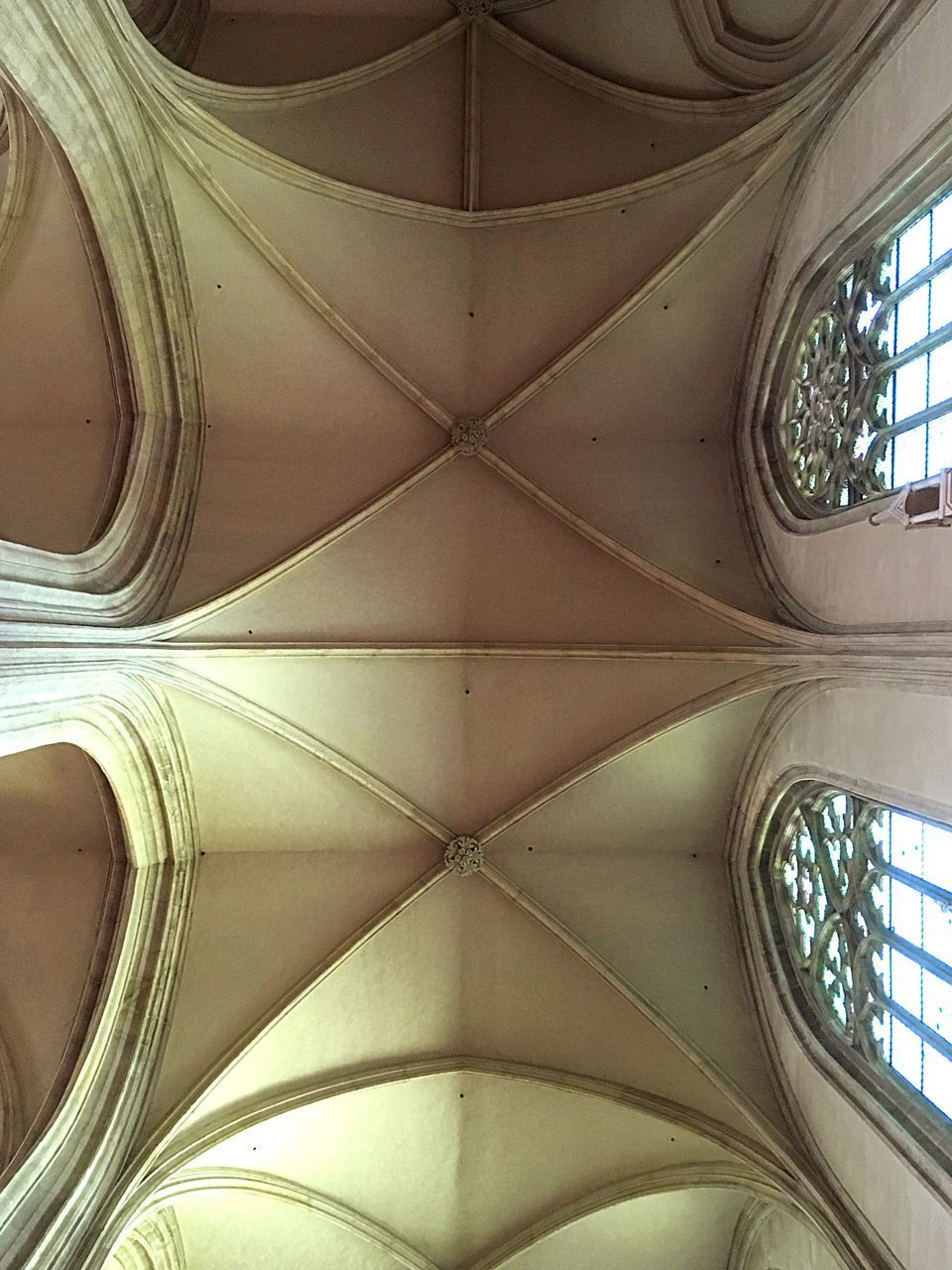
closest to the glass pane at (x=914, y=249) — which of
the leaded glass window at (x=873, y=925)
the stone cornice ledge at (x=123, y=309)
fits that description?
the leaded glass window at (x=873, y=925)

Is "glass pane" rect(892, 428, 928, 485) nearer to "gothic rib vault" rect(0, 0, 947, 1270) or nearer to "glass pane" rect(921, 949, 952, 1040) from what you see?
"gothic rib vault" rect(0, 0, 947, 1270)

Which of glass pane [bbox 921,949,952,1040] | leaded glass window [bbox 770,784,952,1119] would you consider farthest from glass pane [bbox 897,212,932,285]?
glass pane [bbox 921,949,952,1040]

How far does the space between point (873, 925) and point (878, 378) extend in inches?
183

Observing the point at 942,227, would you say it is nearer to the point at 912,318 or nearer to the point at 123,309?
the point at 912,318

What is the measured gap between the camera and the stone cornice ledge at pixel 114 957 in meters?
6.84

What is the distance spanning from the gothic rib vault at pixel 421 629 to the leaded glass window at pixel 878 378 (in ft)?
3.62

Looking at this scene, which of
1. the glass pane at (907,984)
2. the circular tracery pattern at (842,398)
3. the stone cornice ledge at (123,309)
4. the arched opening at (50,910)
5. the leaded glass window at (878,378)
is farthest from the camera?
the arched opening at (50,910)

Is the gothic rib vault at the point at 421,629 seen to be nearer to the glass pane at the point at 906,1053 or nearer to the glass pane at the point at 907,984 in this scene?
the glass pane at the point at 906,1053

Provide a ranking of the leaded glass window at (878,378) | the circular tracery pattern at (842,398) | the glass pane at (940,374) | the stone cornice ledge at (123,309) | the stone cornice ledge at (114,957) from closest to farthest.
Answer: the stone cornice ledge at (123,309)
the stone cornice ledge at (114,957)
the glass pane at (940,374)
the leaded glass window at (878,378)
the circular tracery pattern at (842,398)

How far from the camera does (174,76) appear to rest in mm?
8195

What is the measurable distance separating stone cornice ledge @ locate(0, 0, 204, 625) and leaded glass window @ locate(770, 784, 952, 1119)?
21.7 feet

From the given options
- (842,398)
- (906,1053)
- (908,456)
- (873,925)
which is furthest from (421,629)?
(906,1053)

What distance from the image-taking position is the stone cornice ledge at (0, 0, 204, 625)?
6.71 m

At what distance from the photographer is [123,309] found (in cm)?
877
